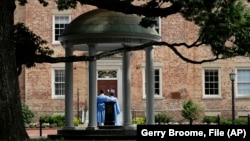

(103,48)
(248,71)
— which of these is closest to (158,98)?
(248,71)

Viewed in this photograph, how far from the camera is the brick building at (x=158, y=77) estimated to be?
1630 inches

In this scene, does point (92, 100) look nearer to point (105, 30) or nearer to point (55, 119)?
point (105, 30)

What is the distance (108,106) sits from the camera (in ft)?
82.5

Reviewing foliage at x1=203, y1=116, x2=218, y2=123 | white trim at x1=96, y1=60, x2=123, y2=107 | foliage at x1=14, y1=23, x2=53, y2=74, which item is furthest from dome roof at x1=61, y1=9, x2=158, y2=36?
white trim at x1=96, y1=60, x2=123, y2=107

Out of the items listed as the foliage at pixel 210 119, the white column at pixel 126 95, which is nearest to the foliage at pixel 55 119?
the foliage at pixel 210 119

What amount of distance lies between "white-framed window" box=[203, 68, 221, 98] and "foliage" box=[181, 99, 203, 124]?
238 cm

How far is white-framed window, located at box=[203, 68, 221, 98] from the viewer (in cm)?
4222

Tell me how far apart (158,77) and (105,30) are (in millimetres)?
19534

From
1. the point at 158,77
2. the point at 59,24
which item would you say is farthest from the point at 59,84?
the point at 158,77

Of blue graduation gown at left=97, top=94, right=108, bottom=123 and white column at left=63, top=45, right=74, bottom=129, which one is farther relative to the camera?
blue graduation gown at left=97, top=94, right=108, bottom=123

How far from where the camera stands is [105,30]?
22812 mm

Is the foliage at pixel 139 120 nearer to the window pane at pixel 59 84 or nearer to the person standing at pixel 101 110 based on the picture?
the window pane at pixel 59 84

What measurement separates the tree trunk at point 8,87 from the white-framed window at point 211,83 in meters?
28.3

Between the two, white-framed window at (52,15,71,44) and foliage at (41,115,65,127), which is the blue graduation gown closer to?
foliage at (41,115,65,127)
